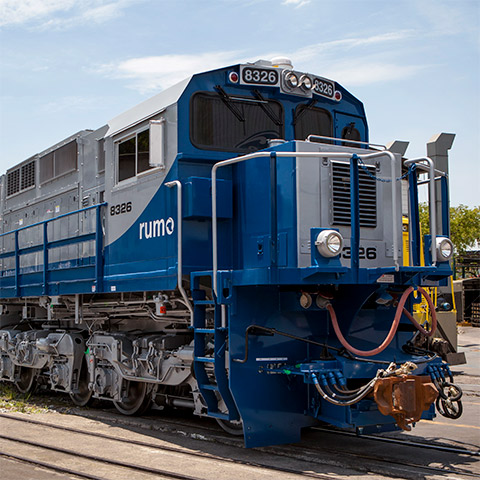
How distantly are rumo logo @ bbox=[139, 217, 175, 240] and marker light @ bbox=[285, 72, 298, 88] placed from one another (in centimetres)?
218

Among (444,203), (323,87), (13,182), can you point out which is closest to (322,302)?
(444,203)

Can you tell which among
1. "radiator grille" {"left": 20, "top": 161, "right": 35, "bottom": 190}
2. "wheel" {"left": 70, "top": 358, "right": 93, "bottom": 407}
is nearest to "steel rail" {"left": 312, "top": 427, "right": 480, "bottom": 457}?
"wheel" {"left": 70, "top": 358, "right": 93, "bottom": 407}

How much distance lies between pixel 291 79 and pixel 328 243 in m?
2.59

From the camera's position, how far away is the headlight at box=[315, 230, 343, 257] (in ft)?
20.6

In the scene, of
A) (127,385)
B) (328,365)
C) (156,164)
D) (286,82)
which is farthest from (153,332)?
(286,82)

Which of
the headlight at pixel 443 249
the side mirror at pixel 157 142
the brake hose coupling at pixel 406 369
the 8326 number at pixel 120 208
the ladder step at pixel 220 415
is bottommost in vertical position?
the ladder step at pixel 220 415

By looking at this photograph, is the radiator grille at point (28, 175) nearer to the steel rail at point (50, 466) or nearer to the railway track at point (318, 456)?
the railway track at point (318, 456)

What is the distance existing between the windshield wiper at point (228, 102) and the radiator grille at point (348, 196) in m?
1.53

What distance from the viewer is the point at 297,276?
6344 millimetres

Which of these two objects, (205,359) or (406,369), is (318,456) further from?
(205,359)

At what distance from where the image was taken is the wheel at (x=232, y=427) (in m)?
7.46

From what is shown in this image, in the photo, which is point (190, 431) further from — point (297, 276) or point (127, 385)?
point (297, 276)

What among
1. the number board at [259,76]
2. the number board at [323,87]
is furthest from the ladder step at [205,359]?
the number board at [323,87]

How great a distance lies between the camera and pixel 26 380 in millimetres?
11875
